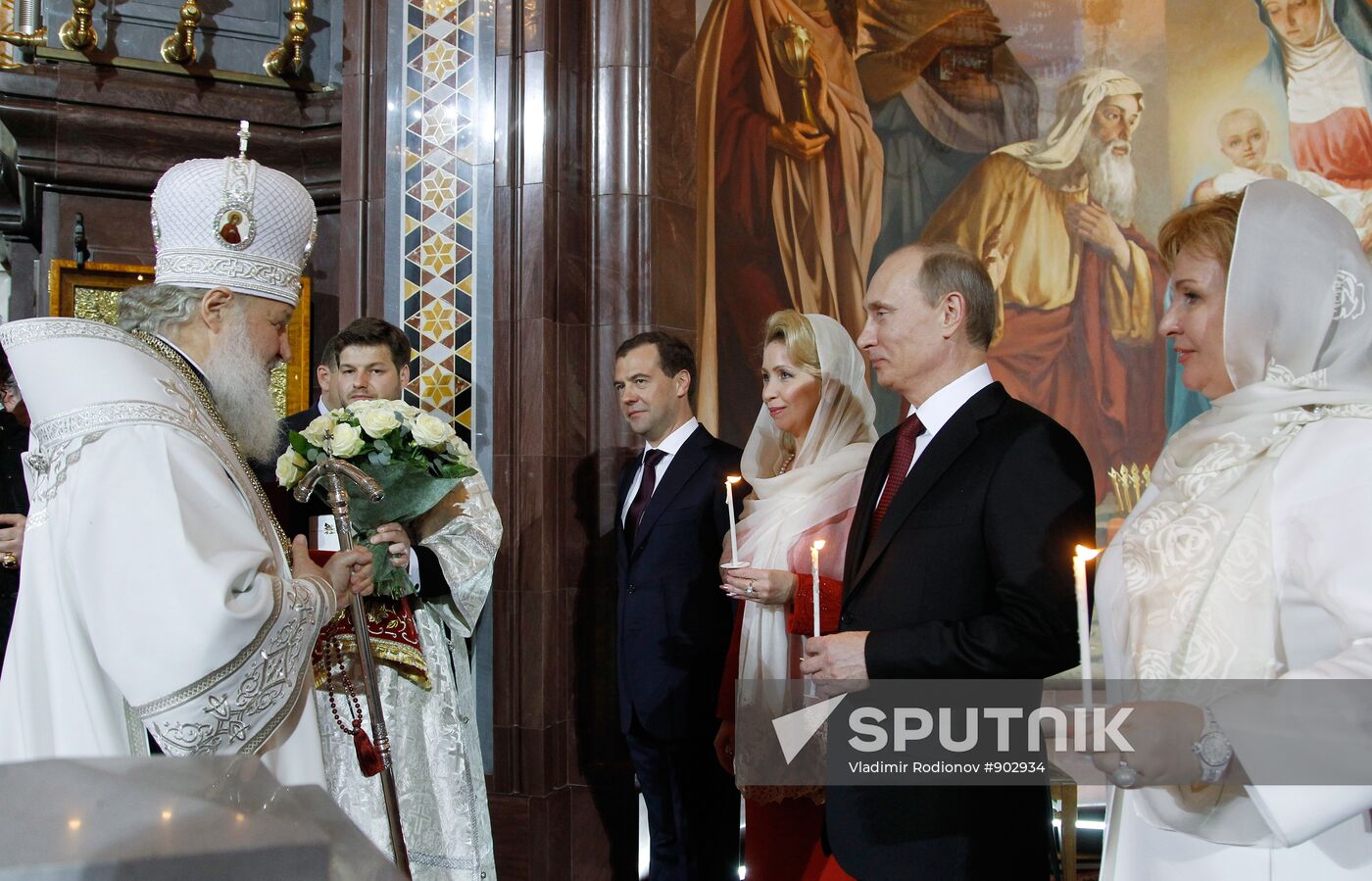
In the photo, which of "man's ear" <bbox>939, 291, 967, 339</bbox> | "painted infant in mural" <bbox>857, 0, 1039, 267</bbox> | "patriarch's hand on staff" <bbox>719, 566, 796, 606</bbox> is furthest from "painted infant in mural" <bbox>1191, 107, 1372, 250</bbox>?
"man's ear" <bbox>939, 291, 967, 339</bbox>

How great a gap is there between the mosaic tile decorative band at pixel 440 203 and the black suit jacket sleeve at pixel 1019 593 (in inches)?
127

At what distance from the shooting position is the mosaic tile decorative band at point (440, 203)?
535cm

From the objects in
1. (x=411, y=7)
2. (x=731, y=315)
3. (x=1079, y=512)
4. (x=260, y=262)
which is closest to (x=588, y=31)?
(x=411, y=7)

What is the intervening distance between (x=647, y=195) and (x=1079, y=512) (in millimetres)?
3434

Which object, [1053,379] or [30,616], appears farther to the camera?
[1053,379]

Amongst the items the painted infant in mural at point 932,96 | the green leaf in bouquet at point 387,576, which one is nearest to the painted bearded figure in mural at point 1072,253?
the painted infant in mural at point 932,96

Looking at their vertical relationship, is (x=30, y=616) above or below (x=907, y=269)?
below

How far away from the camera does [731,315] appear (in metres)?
6.36

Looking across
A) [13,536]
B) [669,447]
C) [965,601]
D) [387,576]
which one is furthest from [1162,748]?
[13,536]

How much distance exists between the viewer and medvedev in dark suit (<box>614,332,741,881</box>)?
174 inches

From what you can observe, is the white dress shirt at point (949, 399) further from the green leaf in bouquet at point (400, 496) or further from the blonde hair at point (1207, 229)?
the green leaf in bouquet at point (400, 496)

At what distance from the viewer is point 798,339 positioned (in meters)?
4.33

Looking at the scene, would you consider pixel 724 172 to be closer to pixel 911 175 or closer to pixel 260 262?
pixel 911 175

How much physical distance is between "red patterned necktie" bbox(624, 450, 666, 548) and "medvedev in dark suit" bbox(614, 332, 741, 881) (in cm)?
3
